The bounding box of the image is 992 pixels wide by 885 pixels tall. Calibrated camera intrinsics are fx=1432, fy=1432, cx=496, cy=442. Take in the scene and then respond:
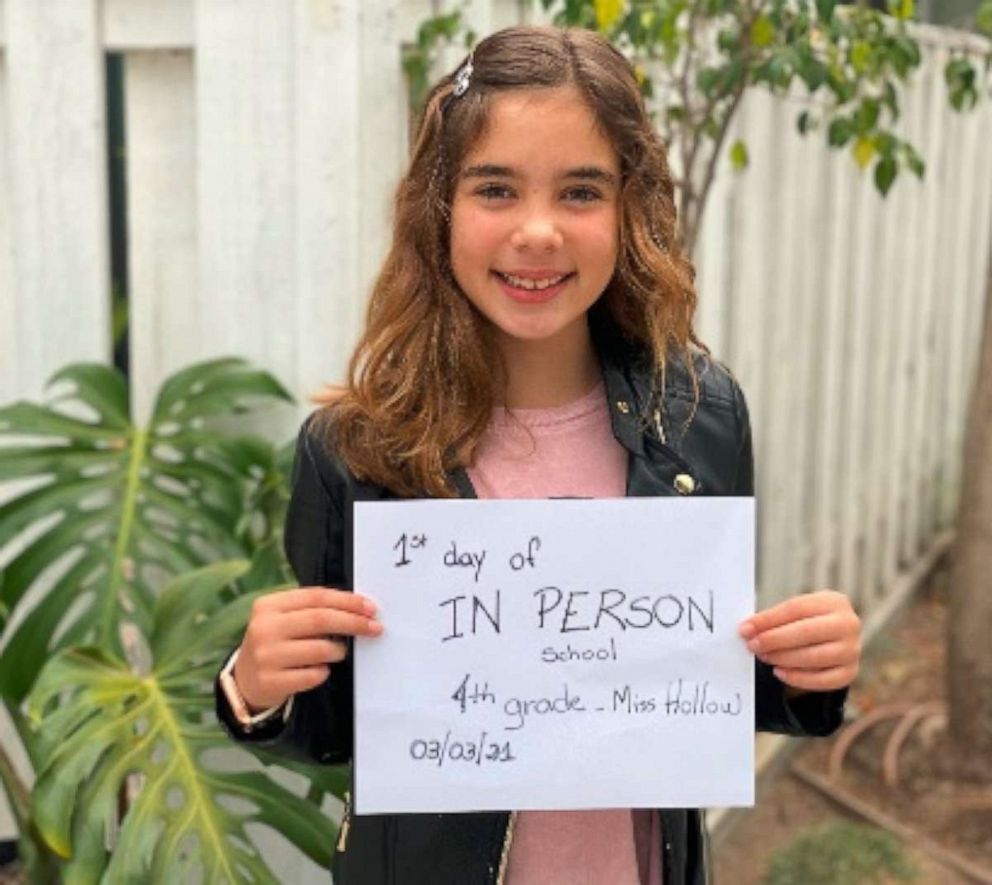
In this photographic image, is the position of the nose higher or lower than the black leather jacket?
higher

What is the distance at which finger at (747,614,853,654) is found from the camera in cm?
140

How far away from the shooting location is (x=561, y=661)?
4.76 ft

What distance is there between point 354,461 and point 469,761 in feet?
1.10

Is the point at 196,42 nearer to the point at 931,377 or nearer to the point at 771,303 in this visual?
the point at 771,303

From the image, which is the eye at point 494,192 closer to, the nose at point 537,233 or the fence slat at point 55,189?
the nose at point 537,233

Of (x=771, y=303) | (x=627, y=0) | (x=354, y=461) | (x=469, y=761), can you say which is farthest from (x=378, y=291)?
(x=771, y=303)

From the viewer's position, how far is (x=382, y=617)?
1.42 metres

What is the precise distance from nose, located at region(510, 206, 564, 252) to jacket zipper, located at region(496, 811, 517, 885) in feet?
1.96

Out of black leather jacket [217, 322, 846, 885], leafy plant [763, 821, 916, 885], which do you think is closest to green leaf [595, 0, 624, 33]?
black leather jacket [217, 322, 846, 885]

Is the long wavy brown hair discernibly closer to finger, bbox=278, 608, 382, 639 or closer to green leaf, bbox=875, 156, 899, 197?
finger, bbox=278, 608, 382, 639

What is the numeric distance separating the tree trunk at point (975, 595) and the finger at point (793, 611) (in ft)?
7.18

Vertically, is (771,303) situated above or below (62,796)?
above

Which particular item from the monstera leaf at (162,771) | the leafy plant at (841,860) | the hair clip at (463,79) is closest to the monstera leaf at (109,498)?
the monstera leaf at (162,771)

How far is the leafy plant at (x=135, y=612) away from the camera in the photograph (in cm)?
187
